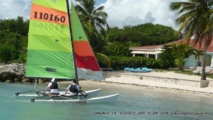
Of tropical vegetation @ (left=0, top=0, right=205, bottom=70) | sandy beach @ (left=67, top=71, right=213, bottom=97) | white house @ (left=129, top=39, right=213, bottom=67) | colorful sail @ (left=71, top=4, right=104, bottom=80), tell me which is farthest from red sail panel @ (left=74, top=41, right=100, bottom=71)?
white house @ (left=129, top=39, right=213, bottom=67)

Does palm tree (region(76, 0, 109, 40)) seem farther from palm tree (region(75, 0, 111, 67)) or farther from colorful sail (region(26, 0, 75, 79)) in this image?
colorful sail (region(26, 0, 75, 79))

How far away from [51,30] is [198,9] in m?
17.7

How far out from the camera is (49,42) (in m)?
23.3

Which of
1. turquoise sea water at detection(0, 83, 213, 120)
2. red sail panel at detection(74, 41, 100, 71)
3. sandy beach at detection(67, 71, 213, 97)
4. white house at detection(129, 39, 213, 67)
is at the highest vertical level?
white house at detection(129, 39, 213, 67)

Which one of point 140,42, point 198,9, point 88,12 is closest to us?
point 198,9

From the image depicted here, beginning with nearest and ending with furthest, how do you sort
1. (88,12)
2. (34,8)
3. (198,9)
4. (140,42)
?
(34,8), (198,9), (88,12), (140,42)

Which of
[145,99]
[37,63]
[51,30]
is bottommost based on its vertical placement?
[145,99]

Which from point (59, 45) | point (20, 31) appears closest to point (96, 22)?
point (59, 45)

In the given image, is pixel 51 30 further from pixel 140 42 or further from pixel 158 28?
pixel 158 28

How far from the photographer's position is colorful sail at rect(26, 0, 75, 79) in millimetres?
22812

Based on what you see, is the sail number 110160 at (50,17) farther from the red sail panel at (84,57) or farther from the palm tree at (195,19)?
the palm tree at (195,19)

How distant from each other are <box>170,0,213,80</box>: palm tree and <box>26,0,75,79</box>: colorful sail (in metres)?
16.0

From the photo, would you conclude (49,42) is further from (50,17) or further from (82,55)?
(82,55)

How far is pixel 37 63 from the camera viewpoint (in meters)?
23.4
